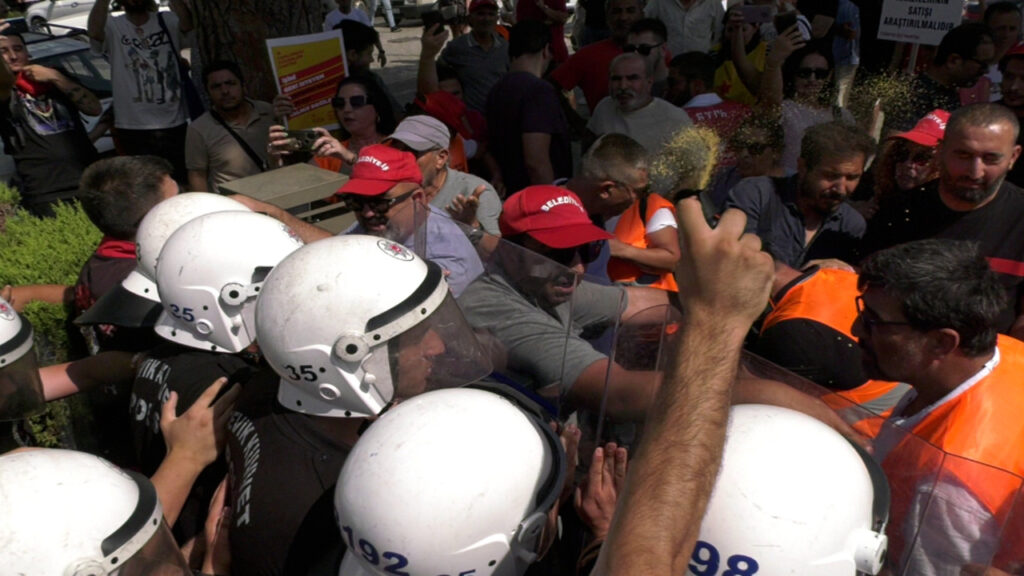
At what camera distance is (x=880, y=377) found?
8.75 feet

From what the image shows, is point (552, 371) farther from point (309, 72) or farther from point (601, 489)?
point (309, 72)

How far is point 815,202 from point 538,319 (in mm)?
2367

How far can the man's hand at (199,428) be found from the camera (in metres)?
2.57

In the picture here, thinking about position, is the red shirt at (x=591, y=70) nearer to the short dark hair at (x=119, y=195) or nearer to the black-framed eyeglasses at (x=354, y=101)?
the black-framed eyeglasses at (x=354, y=101)

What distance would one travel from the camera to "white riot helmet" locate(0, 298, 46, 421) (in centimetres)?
277

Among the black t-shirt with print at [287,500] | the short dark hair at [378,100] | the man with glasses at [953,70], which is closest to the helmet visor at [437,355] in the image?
the black t-shirt with print at [287,500]

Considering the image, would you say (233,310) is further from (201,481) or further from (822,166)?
(822,166)

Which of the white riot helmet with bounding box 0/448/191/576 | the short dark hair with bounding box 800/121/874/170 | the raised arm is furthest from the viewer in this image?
the short dark hair with bounding box 800/121/874/170

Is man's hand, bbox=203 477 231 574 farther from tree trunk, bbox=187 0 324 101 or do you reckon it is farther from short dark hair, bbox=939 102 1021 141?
tree trunk, bbox=187 0 324 101

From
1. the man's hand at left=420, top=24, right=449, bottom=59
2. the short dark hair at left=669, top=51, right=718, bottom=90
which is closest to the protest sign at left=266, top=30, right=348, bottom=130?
the man's hand at left=420, top=24, right=449, bottom=59

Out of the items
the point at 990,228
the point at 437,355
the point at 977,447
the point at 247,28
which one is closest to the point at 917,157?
the point at 990,228

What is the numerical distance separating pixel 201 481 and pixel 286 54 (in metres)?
3.60

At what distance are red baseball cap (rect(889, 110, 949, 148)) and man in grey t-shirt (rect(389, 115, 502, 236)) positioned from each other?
2212mm

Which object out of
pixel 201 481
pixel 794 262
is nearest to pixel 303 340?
pixel 201 481
